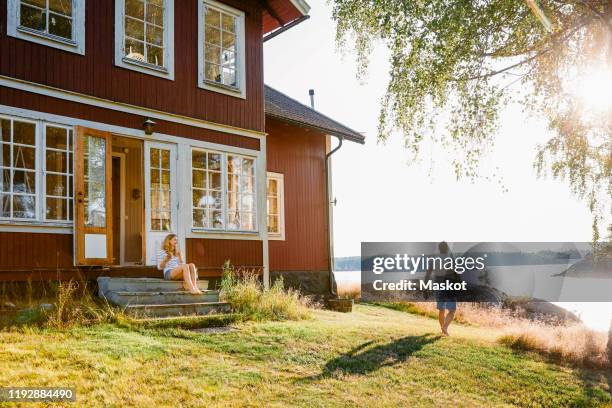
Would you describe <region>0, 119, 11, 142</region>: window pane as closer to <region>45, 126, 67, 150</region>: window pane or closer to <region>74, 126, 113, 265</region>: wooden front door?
<region>45, 126, 67, 150</region>: window pane

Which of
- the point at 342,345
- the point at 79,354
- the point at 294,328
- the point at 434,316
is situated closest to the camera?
the point at 79,354

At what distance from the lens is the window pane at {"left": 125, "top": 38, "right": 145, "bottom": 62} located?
1080 cm

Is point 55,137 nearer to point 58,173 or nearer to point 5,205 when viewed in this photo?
point 58,173

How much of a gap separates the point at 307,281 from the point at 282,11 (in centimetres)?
646

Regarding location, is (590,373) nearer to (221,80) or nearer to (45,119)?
(221,80)

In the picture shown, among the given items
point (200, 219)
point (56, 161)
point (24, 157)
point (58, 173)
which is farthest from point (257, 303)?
point (24, 157)

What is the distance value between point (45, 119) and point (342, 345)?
5.57 m

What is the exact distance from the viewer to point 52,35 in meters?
9.60

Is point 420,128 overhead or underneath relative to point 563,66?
underneath

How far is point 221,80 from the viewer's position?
1224 centimetres

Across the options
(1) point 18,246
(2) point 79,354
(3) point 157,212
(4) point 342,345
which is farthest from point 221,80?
(2) point 79,354

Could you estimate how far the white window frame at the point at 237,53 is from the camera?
465 inches

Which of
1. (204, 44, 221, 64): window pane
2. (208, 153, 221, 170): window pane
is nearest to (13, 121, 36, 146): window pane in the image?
(208, 153, 221, 170): window pane

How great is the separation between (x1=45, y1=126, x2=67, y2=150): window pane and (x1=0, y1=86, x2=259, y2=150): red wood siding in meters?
0.26
